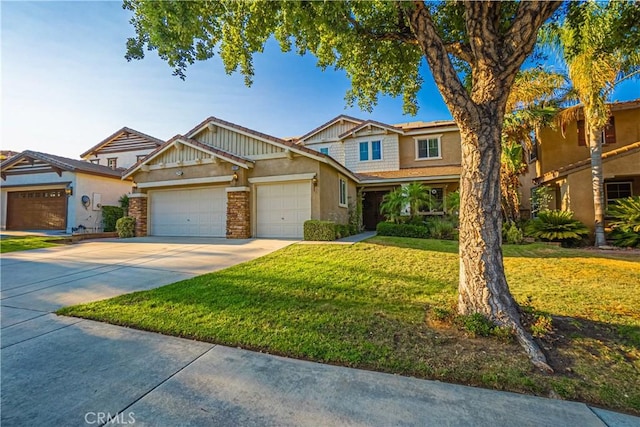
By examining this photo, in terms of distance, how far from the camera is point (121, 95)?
27.6 feet

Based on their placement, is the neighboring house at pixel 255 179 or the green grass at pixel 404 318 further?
the neighboring house at pixel 255 179

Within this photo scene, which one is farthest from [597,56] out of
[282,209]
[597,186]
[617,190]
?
[282,209]

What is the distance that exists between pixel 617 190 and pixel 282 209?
15714 mm

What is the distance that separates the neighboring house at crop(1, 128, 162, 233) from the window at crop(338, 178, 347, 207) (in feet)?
38.2

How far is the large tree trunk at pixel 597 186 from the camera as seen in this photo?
10.7 meters

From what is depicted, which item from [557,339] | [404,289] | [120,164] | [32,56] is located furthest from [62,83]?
[120,164]

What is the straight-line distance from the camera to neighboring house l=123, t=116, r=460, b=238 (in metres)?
12.5

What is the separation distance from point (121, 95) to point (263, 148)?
18.4 feet

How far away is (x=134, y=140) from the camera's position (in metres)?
23.5

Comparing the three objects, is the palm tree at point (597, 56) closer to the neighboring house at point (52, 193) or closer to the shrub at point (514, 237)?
the shrub at point (514, 237)

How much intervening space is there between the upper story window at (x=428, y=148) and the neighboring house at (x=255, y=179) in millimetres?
56

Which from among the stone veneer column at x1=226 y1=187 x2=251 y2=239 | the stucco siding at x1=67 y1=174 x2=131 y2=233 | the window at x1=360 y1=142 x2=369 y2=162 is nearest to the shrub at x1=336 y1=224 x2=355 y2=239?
the stone veneer column at x1=226 y1=187 x2=251 y2=239

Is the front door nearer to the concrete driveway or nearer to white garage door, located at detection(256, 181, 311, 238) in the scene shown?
white garage door, located at detection(256, 181, 311, 238)

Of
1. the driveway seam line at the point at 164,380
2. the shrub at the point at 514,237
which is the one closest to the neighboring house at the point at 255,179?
the shrub at the point at 514,237
